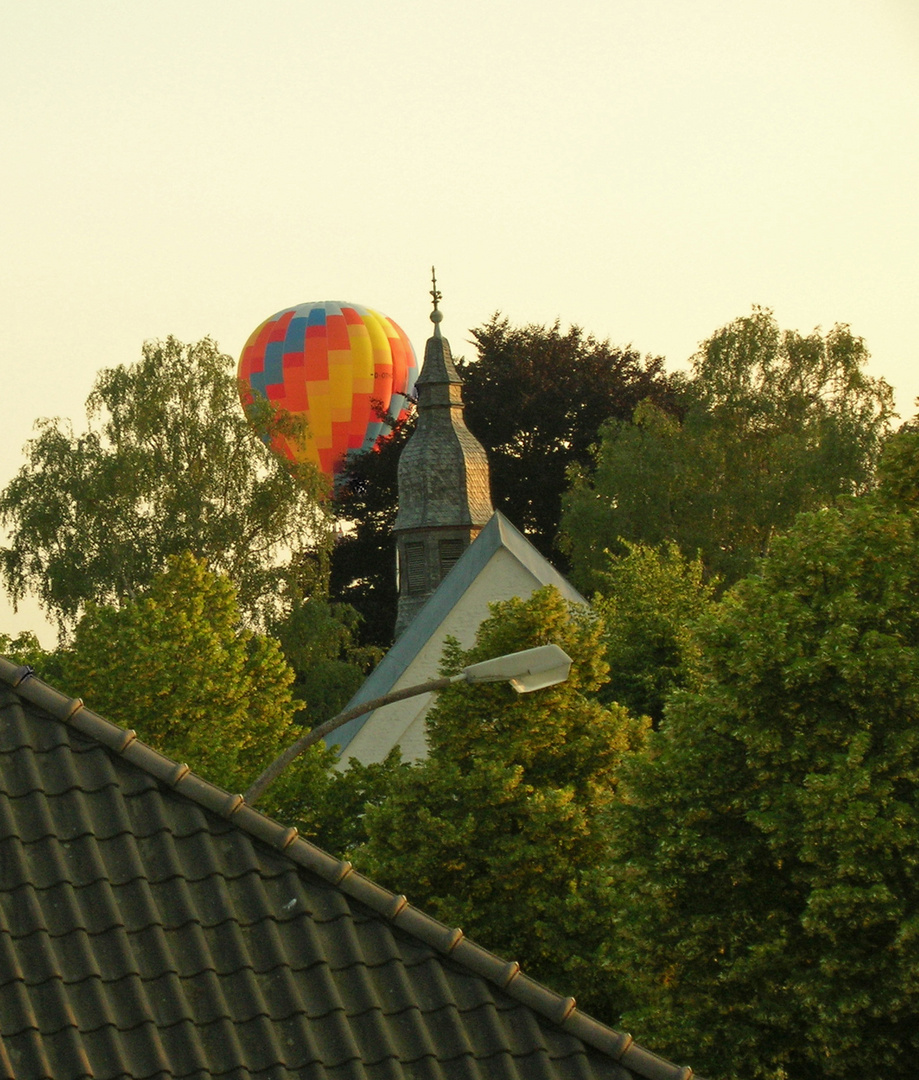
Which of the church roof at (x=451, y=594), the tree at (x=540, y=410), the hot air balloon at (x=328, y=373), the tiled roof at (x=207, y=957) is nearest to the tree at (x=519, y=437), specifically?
the tree at (x=540, y=410)

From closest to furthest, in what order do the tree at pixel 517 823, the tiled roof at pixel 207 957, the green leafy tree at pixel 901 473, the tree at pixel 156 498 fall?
the tiled roof at pixel 207 957 → the tree at pixel 517 823 → the green leafy tree at pixel 901 473 → the tree at pixel 156 498

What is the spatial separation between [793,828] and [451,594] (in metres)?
20.0

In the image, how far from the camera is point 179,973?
19.9 feet

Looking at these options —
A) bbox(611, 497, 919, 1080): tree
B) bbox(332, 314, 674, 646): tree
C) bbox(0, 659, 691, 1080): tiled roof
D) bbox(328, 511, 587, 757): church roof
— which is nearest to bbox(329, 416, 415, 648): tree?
bbox(332, 314, 674, 646): tree

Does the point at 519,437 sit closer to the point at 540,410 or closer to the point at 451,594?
the point at 540,410

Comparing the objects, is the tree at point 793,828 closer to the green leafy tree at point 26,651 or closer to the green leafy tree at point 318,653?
the green leafy tree at point 26,651

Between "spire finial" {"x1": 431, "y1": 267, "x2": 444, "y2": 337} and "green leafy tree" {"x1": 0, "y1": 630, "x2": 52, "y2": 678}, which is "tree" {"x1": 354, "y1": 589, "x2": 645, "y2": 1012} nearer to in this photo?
"green leafy tree" {"x1": 0, "y1": 630, "x2": 52, "y2": 678}

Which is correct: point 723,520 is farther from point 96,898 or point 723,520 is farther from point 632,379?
point 96,898

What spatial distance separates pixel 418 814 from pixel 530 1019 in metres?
17.3

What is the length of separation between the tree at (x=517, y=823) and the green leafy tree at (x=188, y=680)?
5.60 meters

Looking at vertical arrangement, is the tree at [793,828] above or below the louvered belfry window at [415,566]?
above

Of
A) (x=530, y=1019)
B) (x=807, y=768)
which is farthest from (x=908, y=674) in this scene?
(x=530, y=1019)

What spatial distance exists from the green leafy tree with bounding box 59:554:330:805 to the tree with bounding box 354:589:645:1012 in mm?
5601

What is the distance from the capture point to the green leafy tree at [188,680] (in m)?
31.1
